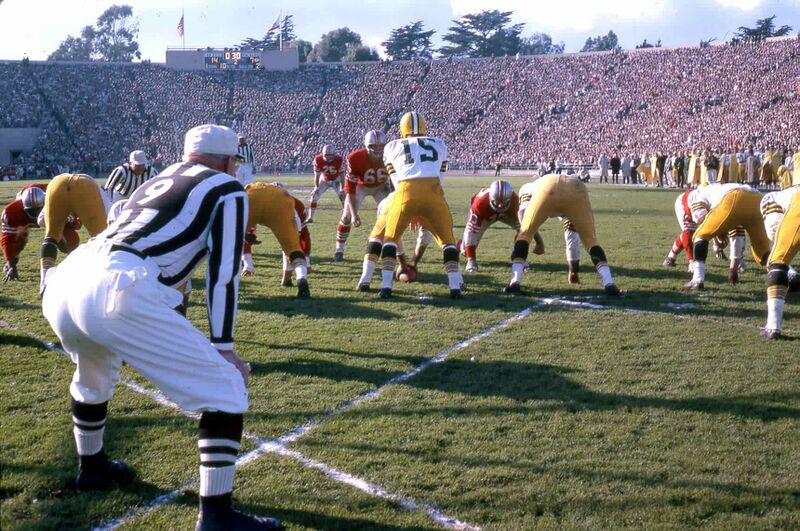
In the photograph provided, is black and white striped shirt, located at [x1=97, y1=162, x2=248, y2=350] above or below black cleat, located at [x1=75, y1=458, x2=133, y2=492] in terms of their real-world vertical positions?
above

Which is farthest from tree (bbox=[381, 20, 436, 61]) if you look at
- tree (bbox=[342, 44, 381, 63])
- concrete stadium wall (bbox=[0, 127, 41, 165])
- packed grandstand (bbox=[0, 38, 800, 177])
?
concrete stadium wall (bbox=[0, 127, 41, 165])

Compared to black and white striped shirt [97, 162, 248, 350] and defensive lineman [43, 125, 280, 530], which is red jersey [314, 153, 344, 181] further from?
black and white striped shirt [97, 162, 248, 350]

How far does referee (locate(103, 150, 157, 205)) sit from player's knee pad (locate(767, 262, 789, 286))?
8.09 m

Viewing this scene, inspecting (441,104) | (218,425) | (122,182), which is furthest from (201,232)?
(441,104)

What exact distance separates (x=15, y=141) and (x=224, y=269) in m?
53.3

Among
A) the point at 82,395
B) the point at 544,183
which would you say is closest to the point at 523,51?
the point at 544,183

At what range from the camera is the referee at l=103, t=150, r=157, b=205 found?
10859 mm

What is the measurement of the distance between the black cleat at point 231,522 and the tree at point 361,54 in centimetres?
8541

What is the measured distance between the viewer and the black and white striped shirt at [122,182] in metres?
10.9

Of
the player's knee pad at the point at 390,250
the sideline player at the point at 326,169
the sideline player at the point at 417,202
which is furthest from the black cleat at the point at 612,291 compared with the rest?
the sideline player at the point at 326,169

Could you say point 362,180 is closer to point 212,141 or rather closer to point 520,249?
point 520,249

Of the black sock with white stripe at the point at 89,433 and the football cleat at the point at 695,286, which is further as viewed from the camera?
the football cleat at the point at 695,286

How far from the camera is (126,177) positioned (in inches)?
433

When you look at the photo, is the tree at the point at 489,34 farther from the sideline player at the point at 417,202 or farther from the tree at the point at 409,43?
the sideline player at the point at 417,202
